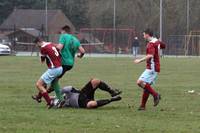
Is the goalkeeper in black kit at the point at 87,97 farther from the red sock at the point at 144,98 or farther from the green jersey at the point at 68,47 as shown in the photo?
the green jersey at the point at 68,47

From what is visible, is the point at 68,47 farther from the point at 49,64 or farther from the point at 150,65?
the point at 150,65

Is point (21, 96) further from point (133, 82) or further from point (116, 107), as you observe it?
point (133, 82)

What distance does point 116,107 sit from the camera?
1530 cm

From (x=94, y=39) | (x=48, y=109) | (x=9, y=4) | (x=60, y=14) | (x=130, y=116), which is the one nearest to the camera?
(x=130, y=116)

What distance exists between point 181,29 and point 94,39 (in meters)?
10.7

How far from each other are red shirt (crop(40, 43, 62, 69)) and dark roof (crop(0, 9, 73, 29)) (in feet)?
238

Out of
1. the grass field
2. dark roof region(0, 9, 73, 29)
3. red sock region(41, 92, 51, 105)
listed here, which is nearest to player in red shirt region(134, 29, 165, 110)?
the grass field

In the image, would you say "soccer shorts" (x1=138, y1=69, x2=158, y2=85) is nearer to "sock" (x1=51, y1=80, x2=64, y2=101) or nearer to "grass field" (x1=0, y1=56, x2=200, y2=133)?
"grass field" (x1=0, y1=56, x2=200, y2=133)

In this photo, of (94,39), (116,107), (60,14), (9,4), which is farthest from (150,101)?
(9,4)

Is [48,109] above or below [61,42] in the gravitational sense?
below

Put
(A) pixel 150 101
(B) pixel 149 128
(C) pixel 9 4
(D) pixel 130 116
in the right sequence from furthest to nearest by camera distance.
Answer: (C) pixel 9 4, (A) pixel 150 101, (D) pixel 130 116, (B) pixel 149 128

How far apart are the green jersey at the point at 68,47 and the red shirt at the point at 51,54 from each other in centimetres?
45

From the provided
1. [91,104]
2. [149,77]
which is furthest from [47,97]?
[149,77]

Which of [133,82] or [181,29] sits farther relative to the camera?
[181,29]
